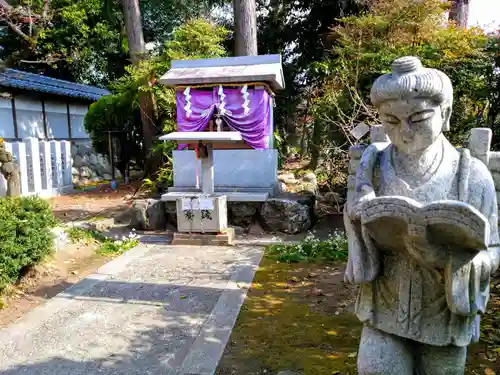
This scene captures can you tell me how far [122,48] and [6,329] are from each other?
1919cm

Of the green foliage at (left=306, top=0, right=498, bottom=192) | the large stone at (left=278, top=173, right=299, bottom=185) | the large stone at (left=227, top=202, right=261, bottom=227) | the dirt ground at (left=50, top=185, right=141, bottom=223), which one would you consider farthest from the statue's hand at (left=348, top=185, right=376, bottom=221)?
the large stone at (left=278, top=173, right=299, bottom=185)

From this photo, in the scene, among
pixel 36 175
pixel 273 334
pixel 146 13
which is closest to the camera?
pixel 273 334

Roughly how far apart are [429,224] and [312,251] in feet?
17.8

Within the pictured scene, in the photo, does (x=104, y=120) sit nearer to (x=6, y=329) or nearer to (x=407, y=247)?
(x=6, y=329)

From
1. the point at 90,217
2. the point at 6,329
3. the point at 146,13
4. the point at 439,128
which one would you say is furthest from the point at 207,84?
the point at 146,13

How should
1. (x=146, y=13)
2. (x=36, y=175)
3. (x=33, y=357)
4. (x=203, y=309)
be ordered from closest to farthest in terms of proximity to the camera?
(x=33, y=357)
(x=203, y=309)
(x=36, y=175)
(x=146, y=13)

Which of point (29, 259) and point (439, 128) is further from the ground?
point (439, 128)

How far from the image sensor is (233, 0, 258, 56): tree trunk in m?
12.0

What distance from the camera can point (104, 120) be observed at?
15531mm

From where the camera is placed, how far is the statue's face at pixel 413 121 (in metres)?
1.77

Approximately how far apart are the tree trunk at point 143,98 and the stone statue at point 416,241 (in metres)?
12.3

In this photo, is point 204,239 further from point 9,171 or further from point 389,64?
point 389,64

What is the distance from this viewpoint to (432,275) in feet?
6.02

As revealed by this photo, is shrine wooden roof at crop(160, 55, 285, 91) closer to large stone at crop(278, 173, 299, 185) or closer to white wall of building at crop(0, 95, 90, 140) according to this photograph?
large stone at crop(278, 173, 299, 185)
